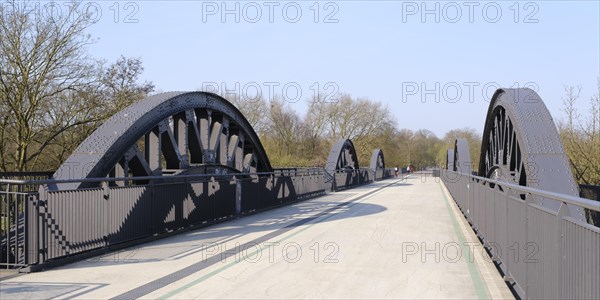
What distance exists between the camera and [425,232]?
14117 mm

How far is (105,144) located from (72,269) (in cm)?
378

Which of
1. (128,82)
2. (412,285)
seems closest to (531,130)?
(412,285)

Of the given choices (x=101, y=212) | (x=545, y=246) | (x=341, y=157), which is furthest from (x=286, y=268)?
(x=341, y=157)

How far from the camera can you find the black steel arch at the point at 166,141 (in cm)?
1177

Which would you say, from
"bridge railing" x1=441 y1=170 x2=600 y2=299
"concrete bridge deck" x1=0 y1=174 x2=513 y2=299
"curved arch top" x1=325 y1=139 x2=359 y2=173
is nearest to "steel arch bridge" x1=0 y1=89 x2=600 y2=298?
"bridge railing" x1=441 y1=170 x2=600 y2=299

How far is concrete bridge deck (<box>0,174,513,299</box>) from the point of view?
7266 millimetres

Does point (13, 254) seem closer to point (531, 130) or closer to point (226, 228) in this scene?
point (226, 228)

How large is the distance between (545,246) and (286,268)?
4.60 m

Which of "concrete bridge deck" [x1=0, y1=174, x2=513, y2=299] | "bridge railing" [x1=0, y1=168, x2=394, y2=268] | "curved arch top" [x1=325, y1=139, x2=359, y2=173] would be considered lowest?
"concrete bridge deck" [x1=0, y1=174, x2=513, y2=299]

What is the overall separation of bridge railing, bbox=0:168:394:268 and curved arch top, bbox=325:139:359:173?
20874 millimetres

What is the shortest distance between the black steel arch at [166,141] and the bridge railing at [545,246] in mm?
7727

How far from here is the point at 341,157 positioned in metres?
45.2

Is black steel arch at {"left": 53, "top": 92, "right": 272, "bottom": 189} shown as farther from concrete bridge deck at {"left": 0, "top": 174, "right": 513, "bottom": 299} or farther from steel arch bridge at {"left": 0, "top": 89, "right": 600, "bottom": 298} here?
concrete bridge deck at {"left": 0, "top": 174, "right": 513, "bottom": 299}

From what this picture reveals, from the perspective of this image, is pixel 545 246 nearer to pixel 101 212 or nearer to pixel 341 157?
pixel 101 212
